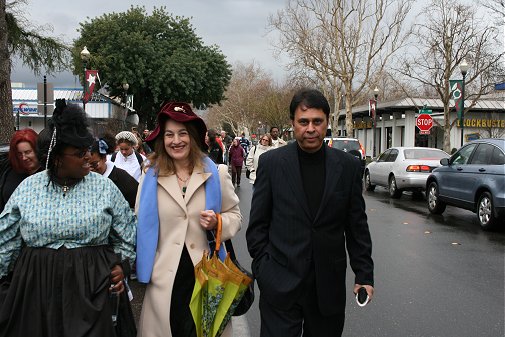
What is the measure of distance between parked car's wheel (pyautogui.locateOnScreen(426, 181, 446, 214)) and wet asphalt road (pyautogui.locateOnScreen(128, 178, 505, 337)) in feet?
3.26

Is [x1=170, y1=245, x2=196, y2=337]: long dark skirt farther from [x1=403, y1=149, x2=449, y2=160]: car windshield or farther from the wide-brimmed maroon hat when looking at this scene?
[x1=403, y1=149, x2=449, y2=160]: car windshield

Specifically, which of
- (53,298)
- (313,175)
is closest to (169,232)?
(53,298)

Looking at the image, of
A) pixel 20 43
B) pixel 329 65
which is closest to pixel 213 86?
pixel 329 65

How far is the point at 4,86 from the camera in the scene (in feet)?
33.5

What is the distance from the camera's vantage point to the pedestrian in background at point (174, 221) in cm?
291

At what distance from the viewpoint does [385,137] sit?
4244 cm

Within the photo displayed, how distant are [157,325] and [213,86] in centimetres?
4262

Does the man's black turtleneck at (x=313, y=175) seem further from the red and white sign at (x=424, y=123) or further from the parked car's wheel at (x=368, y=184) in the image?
the red and white sign at (x=424, y=123)

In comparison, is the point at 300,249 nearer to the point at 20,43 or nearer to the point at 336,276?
the point at 336,276

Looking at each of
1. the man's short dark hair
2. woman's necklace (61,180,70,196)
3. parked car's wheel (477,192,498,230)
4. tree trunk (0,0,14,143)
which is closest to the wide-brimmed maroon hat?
the man's short dark hair

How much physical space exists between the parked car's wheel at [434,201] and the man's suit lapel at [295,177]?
9.90 metres

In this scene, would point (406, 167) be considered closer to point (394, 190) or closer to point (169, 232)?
point (394, 190)

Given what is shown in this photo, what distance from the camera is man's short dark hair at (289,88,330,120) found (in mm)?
2863

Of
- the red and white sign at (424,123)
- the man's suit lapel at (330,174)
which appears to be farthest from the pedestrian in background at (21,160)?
the red and white sign at (424,123)
